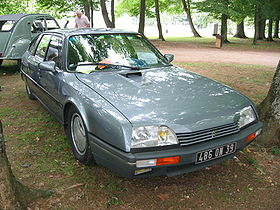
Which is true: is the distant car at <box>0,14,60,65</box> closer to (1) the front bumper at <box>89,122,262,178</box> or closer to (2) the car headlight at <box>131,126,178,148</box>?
(1) the front bumper at <box>89,122,262,178</box>

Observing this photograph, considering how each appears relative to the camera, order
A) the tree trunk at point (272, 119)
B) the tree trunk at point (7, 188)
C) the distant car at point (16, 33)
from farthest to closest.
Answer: the distant car at point (16, 33) < the tree trunk at point (272, 119) < the tree trunk at point (7, 188)

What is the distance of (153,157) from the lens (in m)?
→ 2.22

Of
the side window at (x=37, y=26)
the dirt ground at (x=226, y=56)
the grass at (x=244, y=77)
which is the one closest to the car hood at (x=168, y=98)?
the grass at (x=244, y=77)

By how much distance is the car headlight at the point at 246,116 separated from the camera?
278cm

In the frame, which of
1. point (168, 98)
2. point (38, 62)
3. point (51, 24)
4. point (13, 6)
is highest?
point (13, 6)

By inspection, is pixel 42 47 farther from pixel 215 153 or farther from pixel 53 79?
pixel 215 153

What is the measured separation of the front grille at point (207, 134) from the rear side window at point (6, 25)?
7514mm

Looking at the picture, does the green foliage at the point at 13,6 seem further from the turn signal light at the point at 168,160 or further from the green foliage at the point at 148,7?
the turn signal light at the point at 168,160

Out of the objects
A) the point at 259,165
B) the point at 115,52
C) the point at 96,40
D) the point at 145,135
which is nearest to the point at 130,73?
the point at 115,52

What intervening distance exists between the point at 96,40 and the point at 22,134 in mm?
1811

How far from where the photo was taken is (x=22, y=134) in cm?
408

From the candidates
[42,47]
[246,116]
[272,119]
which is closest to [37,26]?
[42,47]

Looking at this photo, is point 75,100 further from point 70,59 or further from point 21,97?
point 21,97

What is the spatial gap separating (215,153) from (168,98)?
2.25 feet
